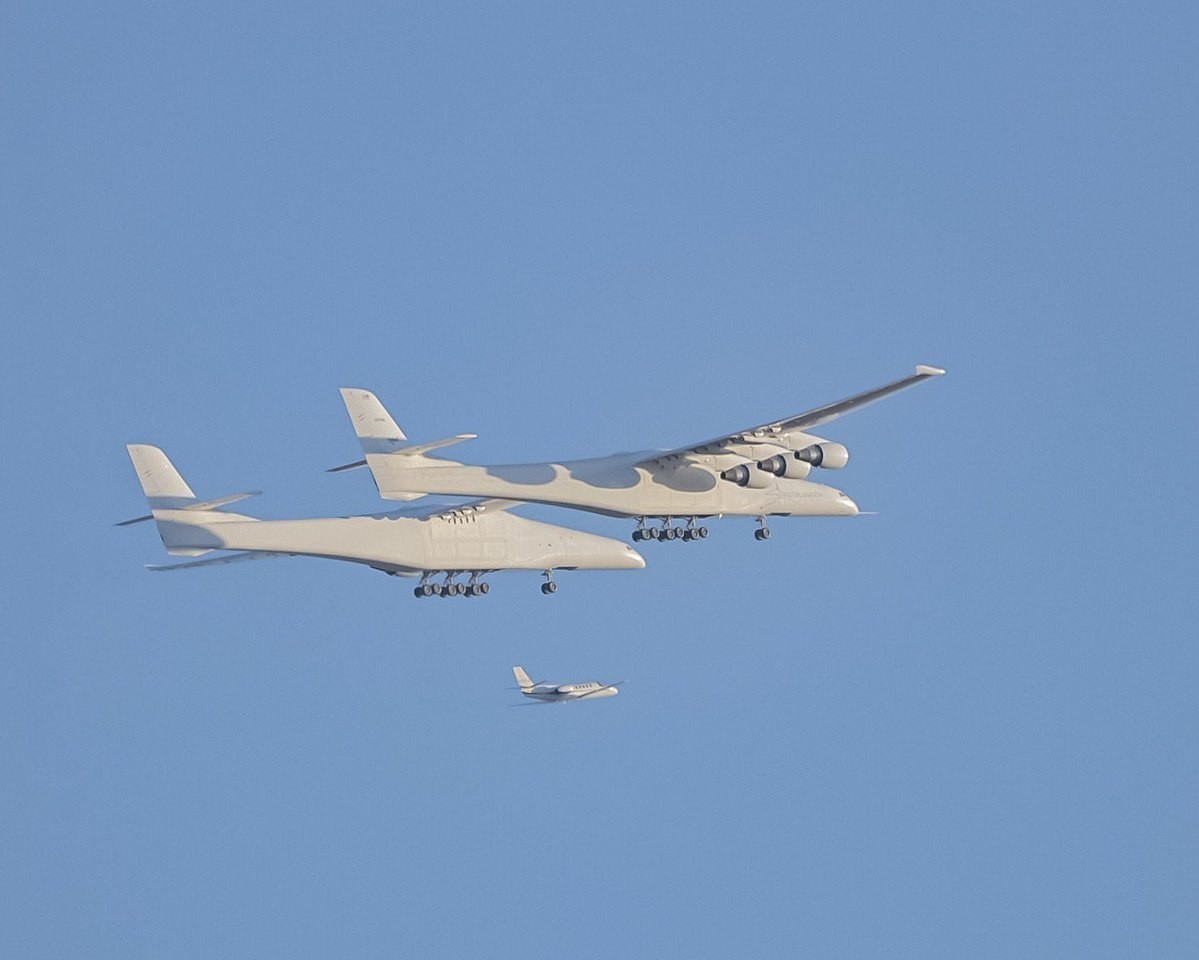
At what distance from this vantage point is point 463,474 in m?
51.1

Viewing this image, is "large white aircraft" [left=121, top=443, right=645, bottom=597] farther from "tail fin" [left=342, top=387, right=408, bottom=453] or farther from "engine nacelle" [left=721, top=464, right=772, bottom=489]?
"engine nacelle" [left=721, top=464, right=772, bottom=489]

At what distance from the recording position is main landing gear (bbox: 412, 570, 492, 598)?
58.4m

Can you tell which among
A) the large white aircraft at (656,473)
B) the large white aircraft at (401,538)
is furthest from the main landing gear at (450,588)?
the large white aircraft at (656,473)

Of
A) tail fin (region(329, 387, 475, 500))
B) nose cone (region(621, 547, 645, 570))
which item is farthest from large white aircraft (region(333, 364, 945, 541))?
nose cone (region(621, 547, 645, 570))

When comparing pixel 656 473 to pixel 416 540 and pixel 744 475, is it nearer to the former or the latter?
pixel 744 475

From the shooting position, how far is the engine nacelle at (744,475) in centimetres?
5512

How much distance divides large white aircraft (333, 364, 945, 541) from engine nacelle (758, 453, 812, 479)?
21mm

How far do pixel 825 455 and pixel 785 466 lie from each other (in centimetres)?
109

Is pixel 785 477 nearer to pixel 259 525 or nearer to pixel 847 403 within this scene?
pixel 847 403

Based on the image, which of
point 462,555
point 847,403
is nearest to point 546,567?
point 462,555

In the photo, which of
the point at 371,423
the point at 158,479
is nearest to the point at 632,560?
the point at 371,423

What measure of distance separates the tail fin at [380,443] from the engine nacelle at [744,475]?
6.62m

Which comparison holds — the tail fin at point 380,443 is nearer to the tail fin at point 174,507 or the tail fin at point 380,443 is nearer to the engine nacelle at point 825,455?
the tail fin at point 174,507

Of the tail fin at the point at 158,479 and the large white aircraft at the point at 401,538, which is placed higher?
the tail fin at the point at 158,479
